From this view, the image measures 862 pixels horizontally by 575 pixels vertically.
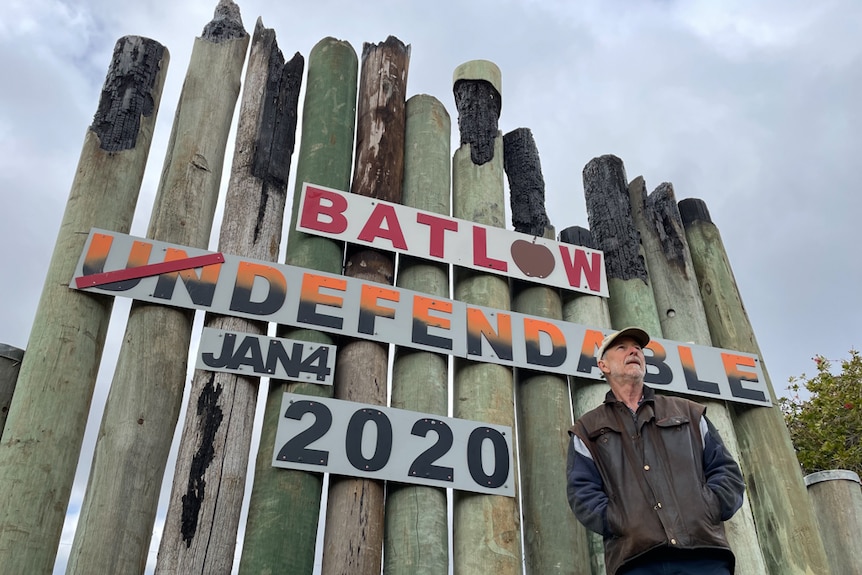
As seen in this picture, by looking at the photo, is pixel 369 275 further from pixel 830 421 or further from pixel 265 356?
pixel 830 421

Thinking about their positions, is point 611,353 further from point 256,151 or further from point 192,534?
point 256,151

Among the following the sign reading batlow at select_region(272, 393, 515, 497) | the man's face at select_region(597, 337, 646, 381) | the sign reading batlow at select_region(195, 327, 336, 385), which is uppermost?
the sign reading batlow at select_region(195, 327, 336, 385)

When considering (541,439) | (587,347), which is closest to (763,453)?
(587,347)

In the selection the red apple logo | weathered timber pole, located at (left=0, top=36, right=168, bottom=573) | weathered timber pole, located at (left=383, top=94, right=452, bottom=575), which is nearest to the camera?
weathered timber pole, located at (left=0, top=36, right=168, bottom=573)

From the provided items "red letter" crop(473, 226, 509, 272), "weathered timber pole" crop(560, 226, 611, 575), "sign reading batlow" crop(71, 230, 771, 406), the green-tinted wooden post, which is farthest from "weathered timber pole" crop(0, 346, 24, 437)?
"weathered timber pole" crop(560, 226, 611, 575)

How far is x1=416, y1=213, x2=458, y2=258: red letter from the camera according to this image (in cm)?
572

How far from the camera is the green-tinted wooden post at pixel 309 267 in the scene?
4.20 meters

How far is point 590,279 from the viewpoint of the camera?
20.6ft

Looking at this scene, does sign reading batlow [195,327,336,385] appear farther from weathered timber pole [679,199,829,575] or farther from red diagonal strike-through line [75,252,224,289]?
weathered timber pole [679,199,829,575]

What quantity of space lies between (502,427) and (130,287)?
270cm

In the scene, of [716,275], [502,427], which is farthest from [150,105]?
[716,275]

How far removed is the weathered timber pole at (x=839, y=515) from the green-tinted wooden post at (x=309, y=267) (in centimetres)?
404

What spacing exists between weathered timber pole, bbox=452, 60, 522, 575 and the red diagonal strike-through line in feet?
A: 6.50

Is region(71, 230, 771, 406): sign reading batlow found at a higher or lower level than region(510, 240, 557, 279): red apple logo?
lower
